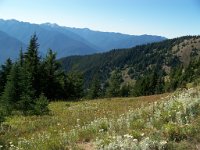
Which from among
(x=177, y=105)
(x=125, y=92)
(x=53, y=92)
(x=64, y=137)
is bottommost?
(x=125, y=92)

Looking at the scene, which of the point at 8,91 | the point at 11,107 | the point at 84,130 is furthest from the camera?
the point at 8,91

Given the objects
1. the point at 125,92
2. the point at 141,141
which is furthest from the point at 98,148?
the point at 125,92

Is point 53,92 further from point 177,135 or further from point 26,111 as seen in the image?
point 177,135

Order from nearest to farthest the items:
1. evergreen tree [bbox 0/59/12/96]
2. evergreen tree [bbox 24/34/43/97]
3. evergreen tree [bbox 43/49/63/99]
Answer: evergreen tree [bbox 24/34/43/97] → evergreen tree [bbox 43/49/63/99] → evergreen tree [bbox 0/59/12/96]

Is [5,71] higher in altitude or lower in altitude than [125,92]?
higher

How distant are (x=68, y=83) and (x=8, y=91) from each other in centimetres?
Answer: 2992

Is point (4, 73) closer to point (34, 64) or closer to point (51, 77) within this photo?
point (51, 77)

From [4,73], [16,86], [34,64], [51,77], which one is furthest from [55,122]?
[4,73]

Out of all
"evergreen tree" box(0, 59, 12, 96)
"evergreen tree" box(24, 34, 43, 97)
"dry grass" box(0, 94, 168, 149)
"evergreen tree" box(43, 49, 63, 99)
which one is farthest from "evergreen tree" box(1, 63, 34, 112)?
"evergreen tree" box(0, 59, 12, 96)

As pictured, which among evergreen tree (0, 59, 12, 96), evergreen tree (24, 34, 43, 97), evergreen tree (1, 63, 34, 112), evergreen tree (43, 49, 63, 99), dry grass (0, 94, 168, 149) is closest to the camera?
dry grass (0, 94, 168, 149)

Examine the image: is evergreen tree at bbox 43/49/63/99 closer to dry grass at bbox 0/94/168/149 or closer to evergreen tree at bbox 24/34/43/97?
evergreen tree at bbox 24/34/43/97

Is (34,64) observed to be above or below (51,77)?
above

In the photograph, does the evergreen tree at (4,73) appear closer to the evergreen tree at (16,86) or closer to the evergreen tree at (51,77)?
the evergreen tree at (51,77)

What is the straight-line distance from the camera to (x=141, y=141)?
859 cm
